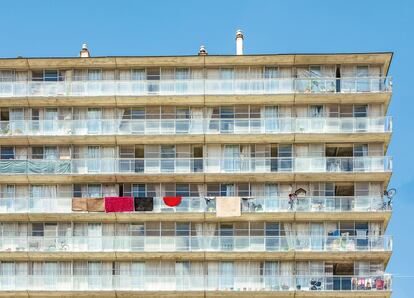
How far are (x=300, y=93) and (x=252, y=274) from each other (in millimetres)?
15039

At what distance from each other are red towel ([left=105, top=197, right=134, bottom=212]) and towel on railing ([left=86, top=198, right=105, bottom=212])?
1.59 ft

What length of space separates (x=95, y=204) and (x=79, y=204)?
1.29 meters

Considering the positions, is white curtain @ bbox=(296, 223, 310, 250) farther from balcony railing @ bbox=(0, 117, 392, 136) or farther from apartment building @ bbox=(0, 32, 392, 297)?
balcony railing @ bbox=(0, 117, 392, 136)

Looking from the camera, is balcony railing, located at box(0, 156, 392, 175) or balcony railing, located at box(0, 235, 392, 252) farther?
balcony railing, located at box(0, 156, 392, 175)

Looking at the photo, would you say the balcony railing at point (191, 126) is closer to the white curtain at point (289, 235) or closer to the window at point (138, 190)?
the window at point (138, 190)

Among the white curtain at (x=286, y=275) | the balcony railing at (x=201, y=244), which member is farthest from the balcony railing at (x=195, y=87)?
the white curtain at (x=286, y=275)

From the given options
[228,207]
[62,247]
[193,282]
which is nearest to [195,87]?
[228,207]

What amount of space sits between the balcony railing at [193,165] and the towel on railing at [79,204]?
2.35m

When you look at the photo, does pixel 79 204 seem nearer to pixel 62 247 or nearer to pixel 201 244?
pixel 62 247

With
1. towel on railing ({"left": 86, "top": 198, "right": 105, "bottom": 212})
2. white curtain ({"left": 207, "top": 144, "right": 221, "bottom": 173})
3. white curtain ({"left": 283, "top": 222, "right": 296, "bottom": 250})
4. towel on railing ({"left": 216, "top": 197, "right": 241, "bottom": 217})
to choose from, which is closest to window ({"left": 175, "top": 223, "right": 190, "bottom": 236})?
towel on railing ({"left": 216, "top": 197, "right": 241, "bottom": 217})

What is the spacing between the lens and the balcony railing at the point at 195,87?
347 ft

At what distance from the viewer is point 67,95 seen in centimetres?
10638

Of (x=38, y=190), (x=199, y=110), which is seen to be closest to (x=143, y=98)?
(x=199, y=110)

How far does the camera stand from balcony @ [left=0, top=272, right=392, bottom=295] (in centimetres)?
10144
